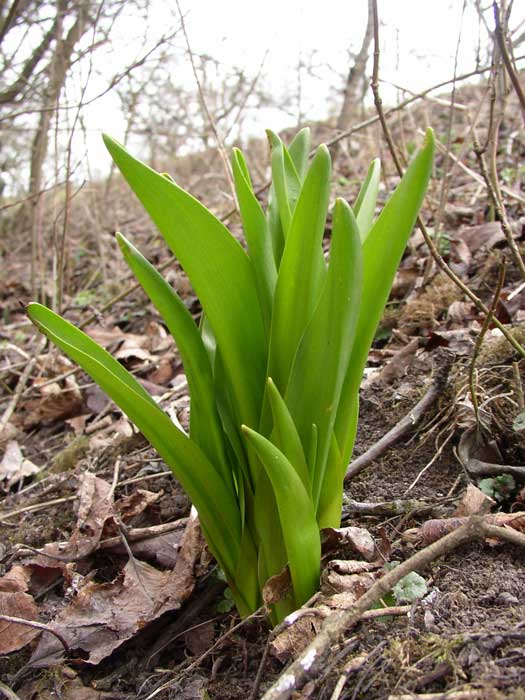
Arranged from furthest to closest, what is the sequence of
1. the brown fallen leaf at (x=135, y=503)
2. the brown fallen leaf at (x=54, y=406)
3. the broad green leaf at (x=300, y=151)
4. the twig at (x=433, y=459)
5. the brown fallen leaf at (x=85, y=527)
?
1. the brown fallen leaf at (x=54, y=406)
2. the brown fallen leaf at (x=135, y=503)
3. the brown fallen leaf at (x=85, y=527)
4. the twig at (x=433, y=459)
5. the broad green leaf at (x=300, y=151)

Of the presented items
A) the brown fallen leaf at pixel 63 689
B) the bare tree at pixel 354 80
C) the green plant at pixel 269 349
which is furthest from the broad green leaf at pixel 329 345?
the bare tree at pixel 354 80

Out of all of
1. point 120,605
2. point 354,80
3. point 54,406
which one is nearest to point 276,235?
point 120,605

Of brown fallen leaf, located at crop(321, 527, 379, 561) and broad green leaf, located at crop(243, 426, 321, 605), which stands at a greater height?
broad green leaf, located at crop(243, 426, 321, 605)

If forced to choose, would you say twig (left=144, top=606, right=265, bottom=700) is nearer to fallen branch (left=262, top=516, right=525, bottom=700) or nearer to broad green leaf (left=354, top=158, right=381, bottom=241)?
fallen branch (left=262, top=516, right=525, bottom=700)

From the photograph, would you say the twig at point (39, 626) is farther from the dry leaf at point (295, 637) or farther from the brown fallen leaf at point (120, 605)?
the dry leaf at point (295, 637)

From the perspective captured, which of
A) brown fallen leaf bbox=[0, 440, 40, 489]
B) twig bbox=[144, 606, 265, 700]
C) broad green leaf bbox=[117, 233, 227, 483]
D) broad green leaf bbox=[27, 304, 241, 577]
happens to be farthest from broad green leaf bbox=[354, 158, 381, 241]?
brown fallen leaf bbox=[0, 440, 40, 489]

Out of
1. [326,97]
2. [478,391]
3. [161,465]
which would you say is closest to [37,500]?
[161,465]

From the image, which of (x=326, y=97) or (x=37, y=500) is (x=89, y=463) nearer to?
(x=37, y=500)

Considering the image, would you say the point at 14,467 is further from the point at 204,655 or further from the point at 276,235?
the point at 276,235
